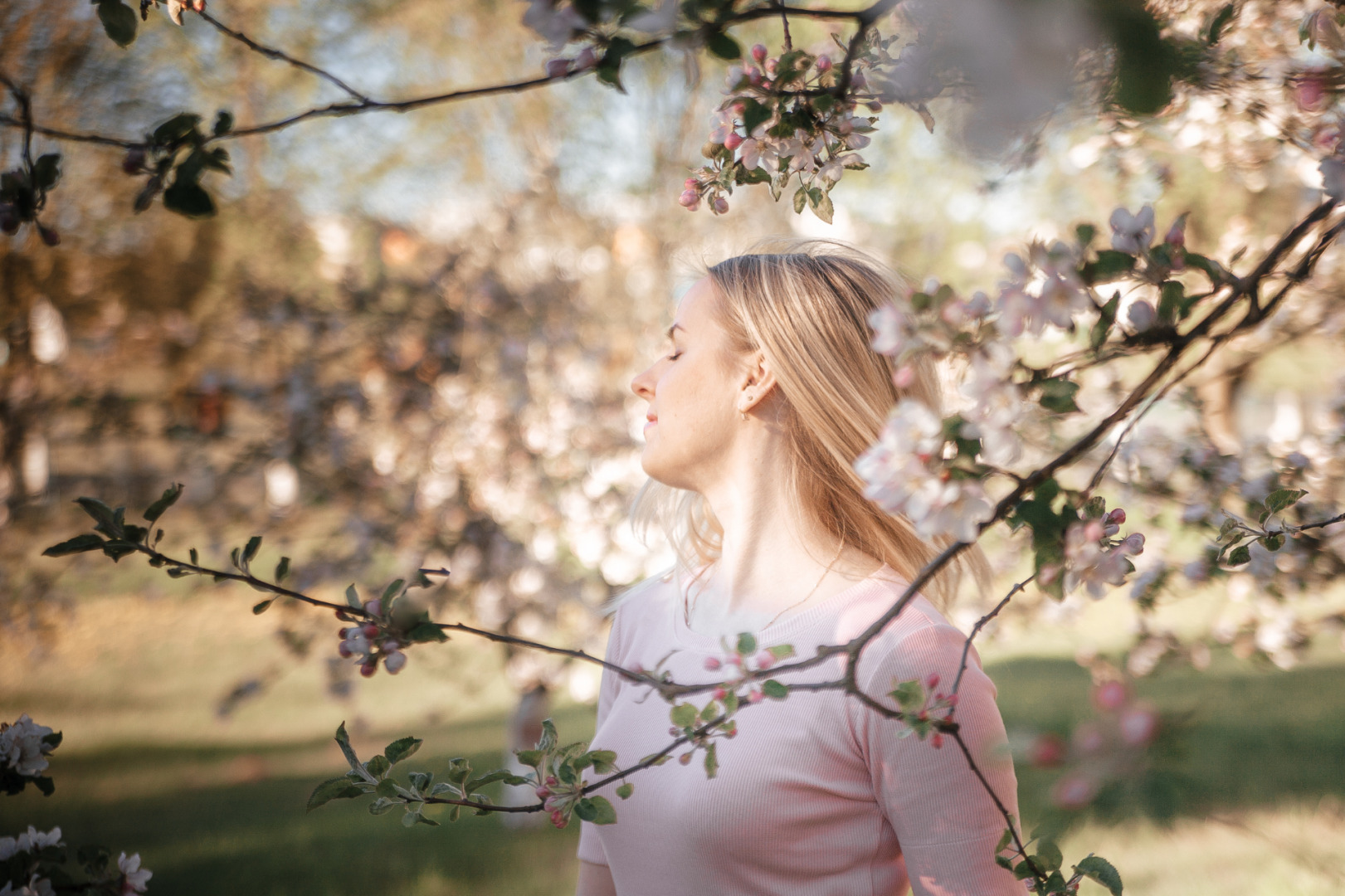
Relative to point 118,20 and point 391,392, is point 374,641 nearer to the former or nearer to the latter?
point 118,20

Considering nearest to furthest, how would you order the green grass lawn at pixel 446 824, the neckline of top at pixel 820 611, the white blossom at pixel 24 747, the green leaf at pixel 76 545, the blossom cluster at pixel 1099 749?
1. the blossom cluster at pixel 1099 749
2. the green leaf at pixel 76 545
3. the white blossom at pixel 24 747
4. the neckline of top at pixel 820 611
5. the green grass lawn at pixel 446 824

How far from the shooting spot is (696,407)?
150 centimetres

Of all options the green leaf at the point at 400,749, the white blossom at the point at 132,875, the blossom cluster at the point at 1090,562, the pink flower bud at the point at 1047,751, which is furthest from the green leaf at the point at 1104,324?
the white blossom at the point at 132,875

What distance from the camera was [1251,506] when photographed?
152cm

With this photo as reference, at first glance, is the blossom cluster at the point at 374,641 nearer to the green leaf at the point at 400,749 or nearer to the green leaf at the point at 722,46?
the green leaf at the point at 400,749

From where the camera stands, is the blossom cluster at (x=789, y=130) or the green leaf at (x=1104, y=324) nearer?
the green leaf at (x=1104, y=324)

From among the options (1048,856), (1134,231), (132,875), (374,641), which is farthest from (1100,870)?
(132,875)

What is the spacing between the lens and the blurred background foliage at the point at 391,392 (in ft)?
12.4

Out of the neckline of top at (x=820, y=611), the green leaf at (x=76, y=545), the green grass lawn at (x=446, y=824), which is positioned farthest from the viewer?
the green grass lawn at (x=446, y=824)

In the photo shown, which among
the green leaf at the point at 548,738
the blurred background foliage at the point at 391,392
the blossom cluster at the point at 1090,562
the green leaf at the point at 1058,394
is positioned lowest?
the green leaf at the point at 548,738

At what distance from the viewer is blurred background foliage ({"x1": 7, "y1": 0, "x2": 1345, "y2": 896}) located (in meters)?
3.78

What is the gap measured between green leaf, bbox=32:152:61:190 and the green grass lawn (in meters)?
3.11

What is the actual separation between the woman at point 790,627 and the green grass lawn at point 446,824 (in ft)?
6.60

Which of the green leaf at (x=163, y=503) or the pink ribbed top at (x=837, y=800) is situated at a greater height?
the green leaf at (x=163, y=503)
